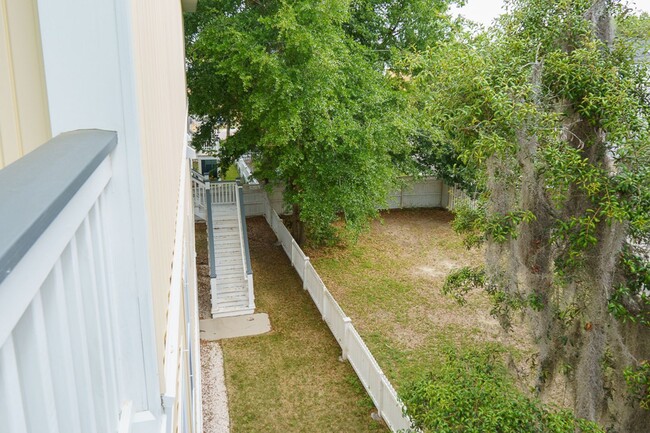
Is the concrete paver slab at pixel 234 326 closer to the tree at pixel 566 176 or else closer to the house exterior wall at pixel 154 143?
the tree at pixel 566 176

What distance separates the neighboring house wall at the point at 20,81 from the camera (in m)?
1.25

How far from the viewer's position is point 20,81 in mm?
1287

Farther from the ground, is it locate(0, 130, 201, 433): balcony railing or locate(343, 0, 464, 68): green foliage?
locate(343, 0, 464, 68): green foliage

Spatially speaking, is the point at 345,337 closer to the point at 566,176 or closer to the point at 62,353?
the point at 566,176

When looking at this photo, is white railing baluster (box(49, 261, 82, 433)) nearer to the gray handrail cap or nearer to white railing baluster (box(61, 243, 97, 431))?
white railing baluster (box(61, 243, 97, 431))

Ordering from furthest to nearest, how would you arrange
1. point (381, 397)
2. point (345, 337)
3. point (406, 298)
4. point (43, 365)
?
1. point (406, 298)
2. point (345, 337)
3. point (381, 397)
4. point (43, 365)

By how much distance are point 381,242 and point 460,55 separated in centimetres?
1128

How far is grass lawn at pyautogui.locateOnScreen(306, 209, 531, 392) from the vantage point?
1034cm

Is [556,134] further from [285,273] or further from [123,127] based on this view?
[285,273]

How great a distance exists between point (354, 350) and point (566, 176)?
5781 millimetres

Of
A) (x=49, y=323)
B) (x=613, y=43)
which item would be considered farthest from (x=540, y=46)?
(x=49, y=323)

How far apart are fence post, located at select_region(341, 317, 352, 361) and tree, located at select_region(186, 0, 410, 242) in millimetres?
3261

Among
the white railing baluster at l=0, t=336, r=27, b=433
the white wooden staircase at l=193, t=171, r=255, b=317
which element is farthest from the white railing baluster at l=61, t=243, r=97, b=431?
the white wooden staircase at l=193, t=171, r=255, b=317

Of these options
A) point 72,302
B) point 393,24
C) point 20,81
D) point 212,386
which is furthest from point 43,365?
point 393,24
